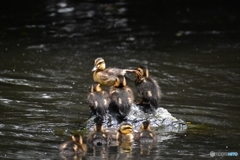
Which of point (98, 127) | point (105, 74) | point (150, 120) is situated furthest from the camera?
point (105, 74)

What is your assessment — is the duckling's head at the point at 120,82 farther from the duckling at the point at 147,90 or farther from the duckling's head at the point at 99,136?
the duckling's head at the point at 99,136

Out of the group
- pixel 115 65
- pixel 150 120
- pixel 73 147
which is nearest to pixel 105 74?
pixel 150 120

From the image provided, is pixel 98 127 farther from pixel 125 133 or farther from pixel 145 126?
pixel 145 126

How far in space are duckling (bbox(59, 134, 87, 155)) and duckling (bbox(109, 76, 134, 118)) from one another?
893 millimetres

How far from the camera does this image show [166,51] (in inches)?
491

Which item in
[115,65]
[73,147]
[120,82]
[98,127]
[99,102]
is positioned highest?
[115,65]

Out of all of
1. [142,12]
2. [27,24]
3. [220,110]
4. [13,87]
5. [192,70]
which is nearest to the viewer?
[220,110]

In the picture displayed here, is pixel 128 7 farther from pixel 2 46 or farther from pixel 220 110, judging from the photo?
pixel 220 110

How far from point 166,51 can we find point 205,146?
5583 millimetres

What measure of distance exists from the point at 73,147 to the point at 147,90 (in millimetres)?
1629

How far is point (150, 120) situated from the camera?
775 cm

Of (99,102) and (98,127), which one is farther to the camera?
(99,102)

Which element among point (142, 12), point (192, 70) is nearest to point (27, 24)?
point (142, 12)

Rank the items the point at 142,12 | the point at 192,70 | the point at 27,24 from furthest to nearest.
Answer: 1. the point at 142,12
2. the point at 27,24
3. the point at 192,70
